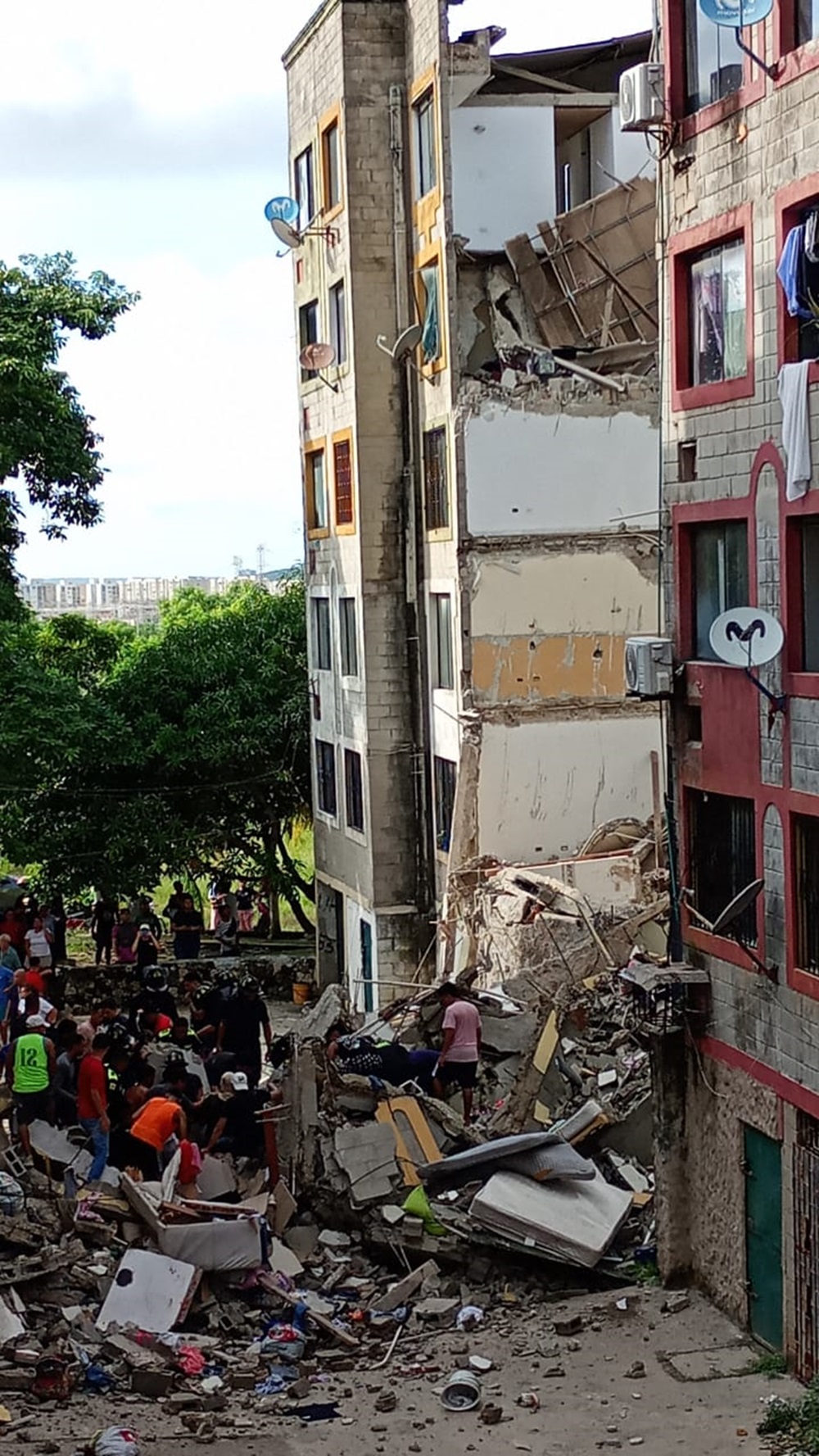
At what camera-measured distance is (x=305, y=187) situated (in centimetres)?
3316

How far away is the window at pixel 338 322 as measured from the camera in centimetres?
3117

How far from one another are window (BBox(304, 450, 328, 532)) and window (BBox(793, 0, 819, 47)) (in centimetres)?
1959

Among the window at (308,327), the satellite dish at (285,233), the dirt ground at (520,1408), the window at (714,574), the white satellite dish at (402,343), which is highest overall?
the satellite dish at (285,233)

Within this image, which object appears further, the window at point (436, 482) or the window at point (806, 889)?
the window at point (436, 482)

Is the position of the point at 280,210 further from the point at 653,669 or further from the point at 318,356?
the point at 653,669

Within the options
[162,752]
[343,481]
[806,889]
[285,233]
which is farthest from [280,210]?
[806,889]

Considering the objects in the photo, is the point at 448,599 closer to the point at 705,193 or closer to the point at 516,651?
the point at 516,651

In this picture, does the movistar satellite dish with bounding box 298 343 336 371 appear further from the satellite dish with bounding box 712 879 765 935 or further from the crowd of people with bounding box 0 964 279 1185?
the satellite dish with bounding box 712 879 765 935

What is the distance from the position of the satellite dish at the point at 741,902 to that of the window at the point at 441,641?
41.7 feet

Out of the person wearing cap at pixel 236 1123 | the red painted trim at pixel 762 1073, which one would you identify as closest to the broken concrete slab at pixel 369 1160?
the person wearing cap at pixel 236 1123

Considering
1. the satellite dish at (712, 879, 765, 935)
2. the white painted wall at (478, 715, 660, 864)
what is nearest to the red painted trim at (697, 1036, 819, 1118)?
the satellite dish at (712, 879, 765, 935)

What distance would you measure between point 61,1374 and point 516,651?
48.4 ft

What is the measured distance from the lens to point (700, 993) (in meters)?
16.6

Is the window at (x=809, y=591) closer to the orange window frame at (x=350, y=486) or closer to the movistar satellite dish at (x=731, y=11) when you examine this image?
the movistar satellite dish at (x=731, y=11)
